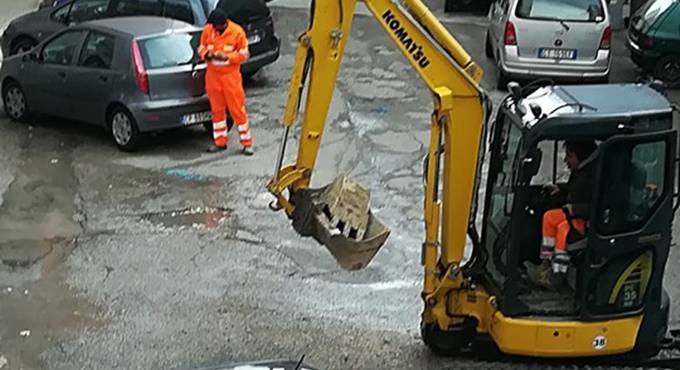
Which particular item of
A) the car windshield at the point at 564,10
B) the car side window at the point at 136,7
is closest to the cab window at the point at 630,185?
the car windshield at the point at 564,10

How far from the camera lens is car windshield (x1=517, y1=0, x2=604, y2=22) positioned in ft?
54.9

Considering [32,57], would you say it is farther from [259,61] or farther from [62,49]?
[259,61]

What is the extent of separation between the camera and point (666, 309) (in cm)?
827

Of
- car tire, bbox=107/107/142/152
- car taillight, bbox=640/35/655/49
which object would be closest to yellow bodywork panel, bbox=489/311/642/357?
car tire, bbox=107/107/142/152

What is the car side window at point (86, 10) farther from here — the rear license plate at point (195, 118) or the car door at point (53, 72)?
the rear license plate at point (195, 118)

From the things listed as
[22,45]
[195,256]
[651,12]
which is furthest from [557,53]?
[22,45]

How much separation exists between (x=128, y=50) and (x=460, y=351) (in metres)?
7.47

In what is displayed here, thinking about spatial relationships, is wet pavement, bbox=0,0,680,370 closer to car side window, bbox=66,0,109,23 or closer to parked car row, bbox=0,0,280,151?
parked car row, bbox=0,0,280,151

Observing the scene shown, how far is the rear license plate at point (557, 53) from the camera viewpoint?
1658 cm

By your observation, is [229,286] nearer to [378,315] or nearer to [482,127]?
[378,315]

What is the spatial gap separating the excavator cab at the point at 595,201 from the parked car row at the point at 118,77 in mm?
6843

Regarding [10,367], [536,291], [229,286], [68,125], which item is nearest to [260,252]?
[229,286]

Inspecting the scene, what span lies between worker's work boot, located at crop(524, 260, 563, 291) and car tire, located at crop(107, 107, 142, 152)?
7.44m

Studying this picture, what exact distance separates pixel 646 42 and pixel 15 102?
939 cm
